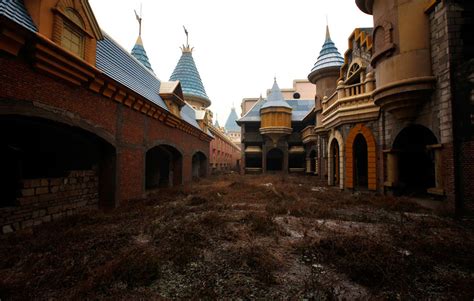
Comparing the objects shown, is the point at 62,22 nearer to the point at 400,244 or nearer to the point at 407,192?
the point at 400,244

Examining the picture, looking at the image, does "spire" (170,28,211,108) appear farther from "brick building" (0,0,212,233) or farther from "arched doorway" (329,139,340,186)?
"arched doorway" (329,139,340,186)

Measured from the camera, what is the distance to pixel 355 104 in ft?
33.0

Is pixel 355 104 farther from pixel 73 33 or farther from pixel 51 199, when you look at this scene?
pixel 51 199

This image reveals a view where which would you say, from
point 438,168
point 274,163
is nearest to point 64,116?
point 438,168

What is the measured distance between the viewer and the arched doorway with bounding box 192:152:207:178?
19.5 metres

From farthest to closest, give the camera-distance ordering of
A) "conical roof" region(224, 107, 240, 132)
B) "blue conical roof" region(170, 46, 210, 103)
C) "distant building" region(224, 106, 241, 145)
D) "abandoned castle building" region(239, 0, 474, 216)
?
"conical roof" region(224, 107, 240, 132), "distant building" region(224, 106, 241, 145), "blue conical roof" region(170, 46, 210, 103), "abandoned castle building" region(239, 0, 474, 216)

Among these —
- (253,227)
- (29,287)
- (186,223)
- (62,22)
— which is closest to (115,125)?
(62,22)

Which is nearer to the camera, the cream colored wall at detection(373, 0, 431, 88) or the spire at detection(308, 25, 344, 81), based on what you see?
the cream colored wall at detection(373, 0, 431, 88)

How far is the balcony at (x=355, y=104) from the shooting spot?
9422 mm

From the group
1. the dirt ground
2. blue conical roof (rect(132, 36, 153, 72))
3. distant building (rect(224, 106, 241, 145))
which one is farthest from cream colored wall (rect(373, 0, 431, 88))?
distant building (rect(224, 106, 241, 145))

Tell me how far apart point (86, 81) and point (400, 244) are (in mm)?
8410

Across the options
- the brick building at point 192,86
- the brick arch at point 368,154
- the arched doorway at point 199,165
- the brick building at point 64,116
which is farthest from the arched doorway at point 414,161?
the brick building at point 192,86

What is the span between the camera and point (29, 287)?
263cm

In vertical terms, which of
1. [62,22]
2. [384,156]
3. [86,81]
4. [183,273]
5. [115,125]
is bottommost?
[183,273]
